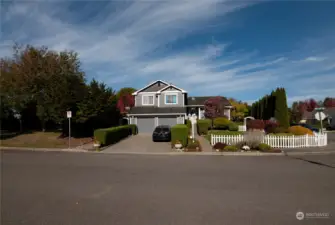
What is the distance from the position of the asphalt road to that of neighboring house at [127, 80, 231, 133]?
25.2m

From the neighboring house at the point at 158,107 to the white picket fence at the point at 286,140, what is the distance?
14465mm

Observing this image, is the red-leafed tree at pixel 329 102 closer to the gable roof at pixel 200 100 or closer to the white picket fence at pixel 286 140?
the gable roof at pixel 200 100

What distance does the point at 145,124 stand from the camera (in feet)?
118

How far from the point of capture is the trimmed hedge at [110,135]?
21828mm

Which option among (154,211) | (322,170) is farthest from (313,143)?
(154,211)

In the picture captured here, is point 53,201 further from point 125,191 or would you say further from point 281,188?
point 281,188

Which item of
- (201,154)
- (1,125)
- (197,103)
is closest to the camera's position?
(201,154)

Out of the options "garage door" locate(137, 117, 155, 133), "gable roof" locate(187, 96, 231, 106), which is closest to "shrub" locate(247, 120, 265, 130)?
"gable roof" locate(187, 96, 231, 106)

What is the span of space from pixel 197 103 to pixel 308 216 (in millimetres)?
39910

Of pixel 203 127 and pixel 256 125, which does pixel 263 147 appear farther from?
pixel 256 125

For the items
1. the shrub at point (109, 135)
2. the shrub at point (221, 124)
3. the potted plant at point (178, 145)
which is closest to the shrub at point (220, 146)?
the potted plant at point (178, 145)

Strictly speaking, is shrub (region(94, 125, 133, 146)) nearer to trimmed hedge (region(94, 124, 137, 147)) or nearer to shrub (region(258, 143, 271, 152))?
trimmed hedge (region(94, 124, 137, 147))

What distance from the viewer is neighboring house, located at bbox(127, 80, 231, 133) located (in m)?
35.5

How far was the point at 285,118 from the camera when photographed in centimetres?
2802
